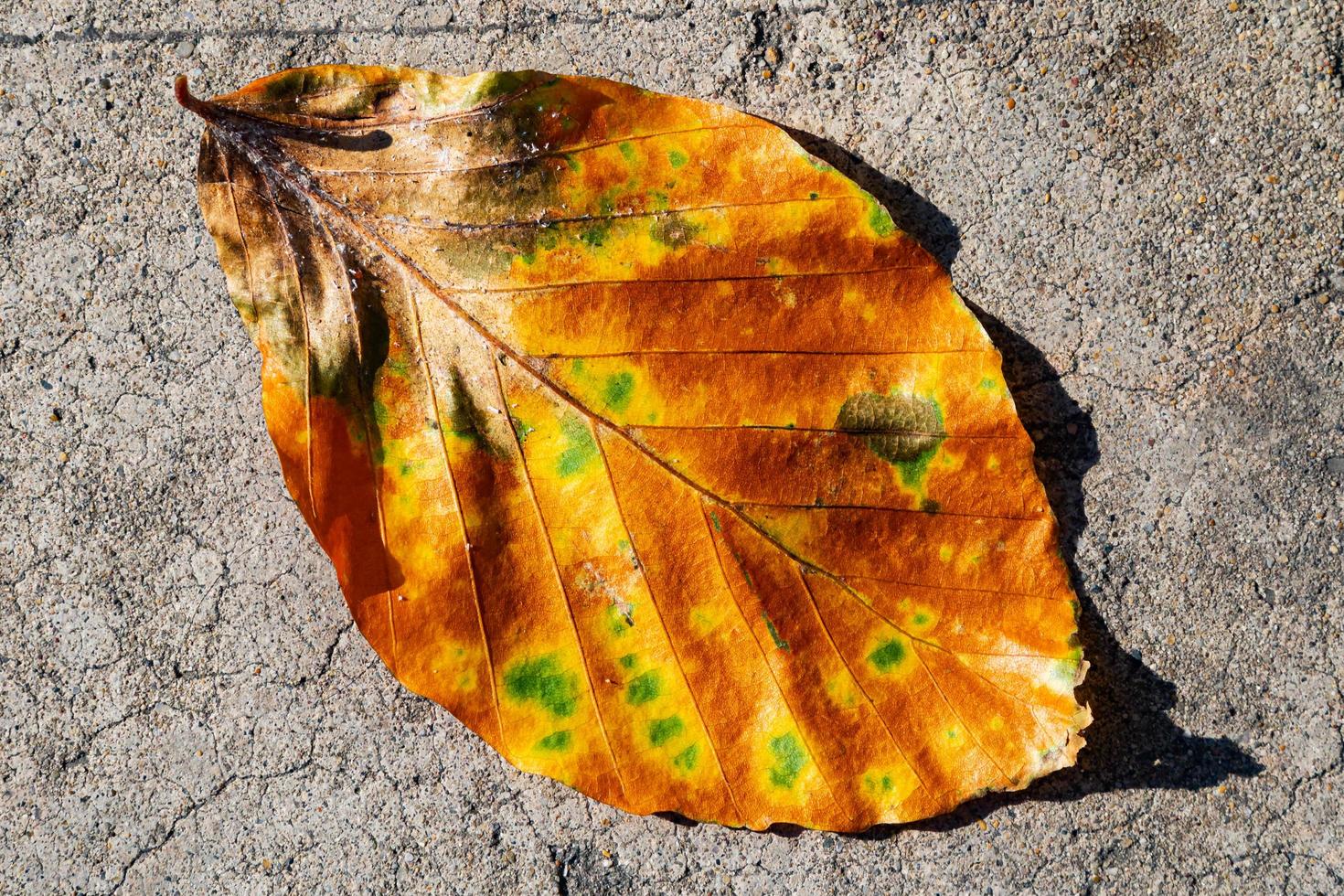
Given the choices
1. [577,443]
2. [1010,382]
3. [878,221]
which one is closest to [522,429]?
[577,443]

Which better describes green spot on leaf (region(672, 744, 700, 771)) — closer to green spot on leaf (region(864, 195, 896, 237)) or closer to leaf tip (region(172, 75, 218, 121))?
green spot on leaf (region(864, 195, 896, 237))

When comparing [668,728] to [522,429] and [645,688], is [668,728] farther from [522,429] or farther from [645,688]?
[522,429]

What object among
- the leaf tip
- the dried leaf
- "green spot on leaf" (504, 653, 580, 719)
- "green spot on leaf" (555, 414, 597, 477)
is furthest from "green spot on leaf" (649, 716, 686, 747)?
the leaf tip

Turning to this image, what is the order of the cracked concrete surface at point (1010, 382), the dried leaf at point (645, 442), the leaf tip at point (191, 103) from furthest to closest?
the cracked concrete surface at point (1010, 382), the dried leaf at point (645, 442), the leaf tip at point (191, 103)

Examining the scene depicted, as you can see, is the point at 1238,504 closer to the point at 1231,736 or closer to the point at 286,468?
the point at 1231,736

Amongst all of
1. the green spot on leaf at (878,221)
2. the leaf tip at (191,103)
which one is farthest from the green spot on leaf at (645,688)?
the leaf tip at (191,103)

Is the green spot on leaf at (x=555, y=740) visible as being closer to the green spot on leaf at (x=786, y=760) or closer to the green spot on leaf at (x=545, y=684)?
the green spot on leaf at (x=545, y=684)
